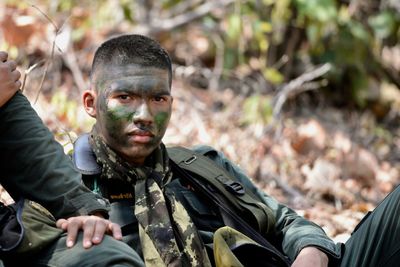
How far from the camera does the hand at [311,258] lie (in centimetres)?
362

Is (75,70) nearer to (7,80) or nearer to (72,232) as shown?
(7,80)

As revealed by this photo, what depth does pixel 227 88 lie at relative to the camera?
9297 millimetres

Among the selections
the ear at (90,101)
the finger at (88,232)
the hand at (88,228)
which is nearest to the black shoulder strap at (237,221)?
the ear at (90,101)

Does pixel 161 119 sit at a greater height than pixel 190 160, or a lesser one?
greater

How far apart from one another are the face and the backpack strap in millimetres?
246

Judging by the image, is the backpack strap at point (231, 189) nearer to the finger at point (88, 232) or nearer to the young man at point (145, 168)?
the young man at point (145, 168)

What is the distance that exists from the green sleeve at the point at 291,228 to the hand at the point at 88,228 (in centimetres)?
112

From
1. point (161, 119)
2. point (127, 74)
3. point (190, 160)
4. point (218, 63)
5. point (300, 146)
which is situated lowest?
point (300, 146)

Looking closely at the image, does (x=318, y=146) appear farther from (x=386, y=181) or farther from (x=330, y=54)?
(x=330, y=54)

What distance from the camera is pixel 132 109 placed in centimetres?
372

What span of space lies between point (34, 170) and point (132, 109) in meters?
0.75

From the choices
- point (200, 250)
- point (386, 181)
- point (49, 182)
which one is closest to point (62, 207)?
point (49, 182)

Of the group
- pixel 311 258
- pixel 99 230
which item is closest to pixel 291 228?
pixel 311 258

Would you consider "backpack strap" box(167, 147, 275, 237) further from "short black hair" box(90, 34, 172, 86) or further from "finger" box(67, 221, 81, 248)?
"finger" box(67, 221, 81, 248)
